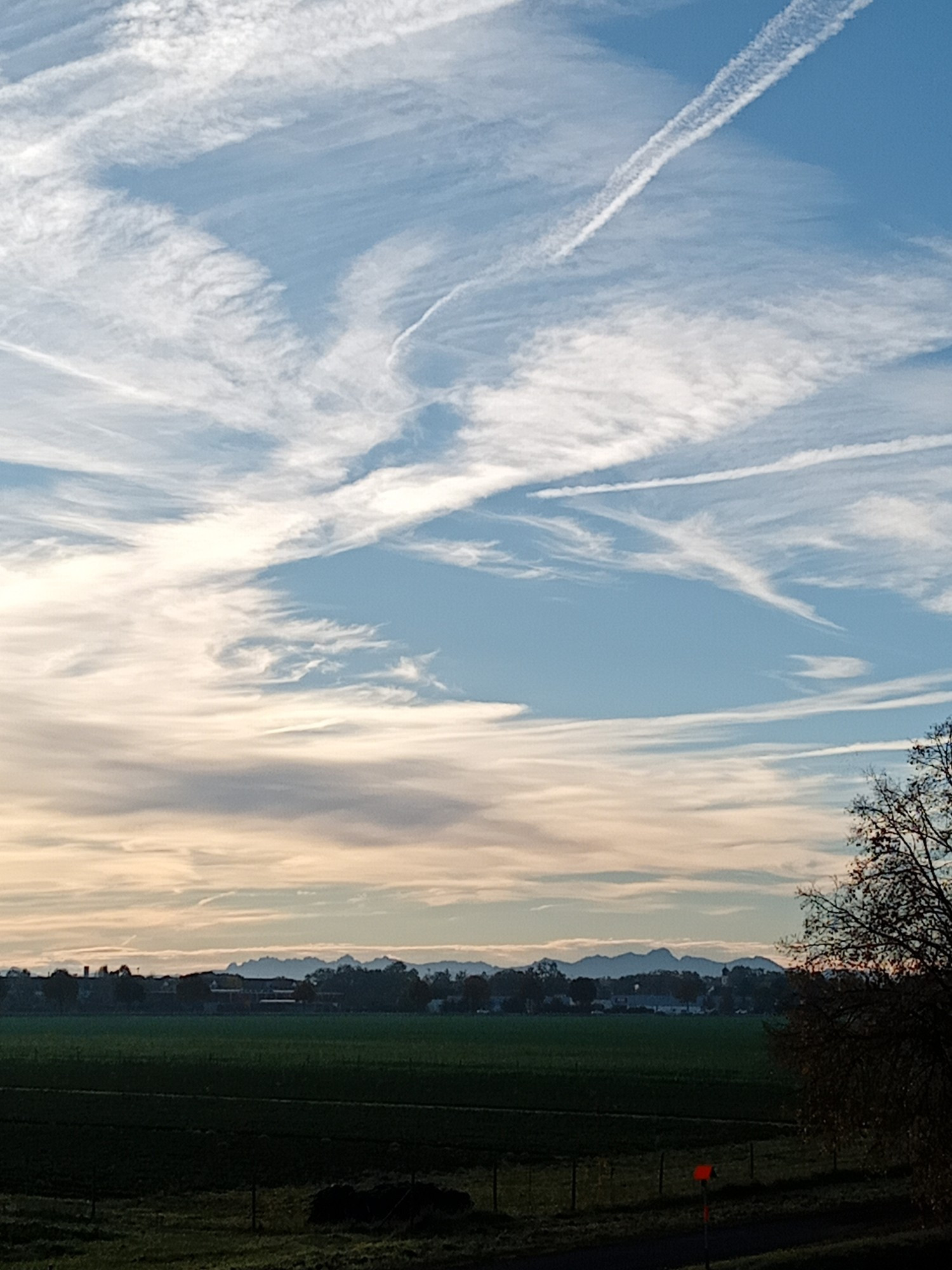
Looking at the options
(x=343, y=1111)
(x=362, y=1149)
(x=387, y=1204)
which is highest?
(x=387, y=1204)

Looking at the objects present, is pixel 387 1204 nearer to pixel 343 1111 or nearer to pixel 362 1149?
pixel 362 1149

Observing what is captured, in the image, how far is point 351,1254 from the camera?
34094mm

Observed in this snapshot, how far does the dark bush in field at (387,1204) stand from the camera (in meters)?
41.2

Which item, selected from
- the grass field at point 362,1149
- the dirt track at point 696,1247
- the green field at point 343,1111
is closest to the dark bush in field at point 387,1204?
the grass field at point 362,1149

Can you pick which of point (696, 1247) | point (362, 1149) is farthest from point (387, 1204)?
point (362, 1149)

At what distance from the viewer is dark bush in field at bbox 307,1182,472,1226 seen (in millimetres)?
41188

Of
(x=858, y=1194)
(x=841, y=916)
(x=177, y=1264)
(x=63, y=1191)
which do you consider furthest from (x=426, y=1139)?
(x=841, y=916)

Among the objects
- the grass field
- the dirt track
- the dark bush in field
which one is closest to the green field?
the grass field

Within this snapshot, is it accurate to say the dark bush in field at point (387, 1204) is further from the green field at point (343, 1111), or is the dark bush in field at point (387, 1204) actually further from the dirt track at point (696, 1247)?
the green field at point (343, 1111)

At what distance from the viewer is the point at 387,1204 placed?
42.1 metres

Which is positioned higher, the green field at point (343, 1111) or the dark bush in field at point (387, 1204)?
the dark bush in field at point (387, 1204)

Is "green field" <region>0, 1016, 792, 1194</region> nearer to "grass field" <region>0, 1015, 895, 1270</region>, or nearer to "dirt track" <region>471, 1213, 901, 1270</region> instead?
"grass field" <region>0, 1015, 895, 1270</region>

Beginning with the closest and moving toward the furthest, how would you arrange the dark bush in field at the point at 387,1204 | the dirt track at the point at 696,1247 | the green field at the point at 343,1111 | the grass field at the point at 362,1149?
the dirt track at the point at 696,1247 → the grass field at the point at 362,1149 → the dark bush in field at the point at 387,1204 → the green field at the point at 343,1111

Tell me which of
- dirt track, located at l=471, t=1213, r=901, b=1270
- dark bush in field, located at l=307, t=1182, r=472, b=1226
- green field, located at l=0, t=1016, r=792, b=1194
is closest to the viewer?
dirt track, located at l=471, t=1213, r=901, b=1270
